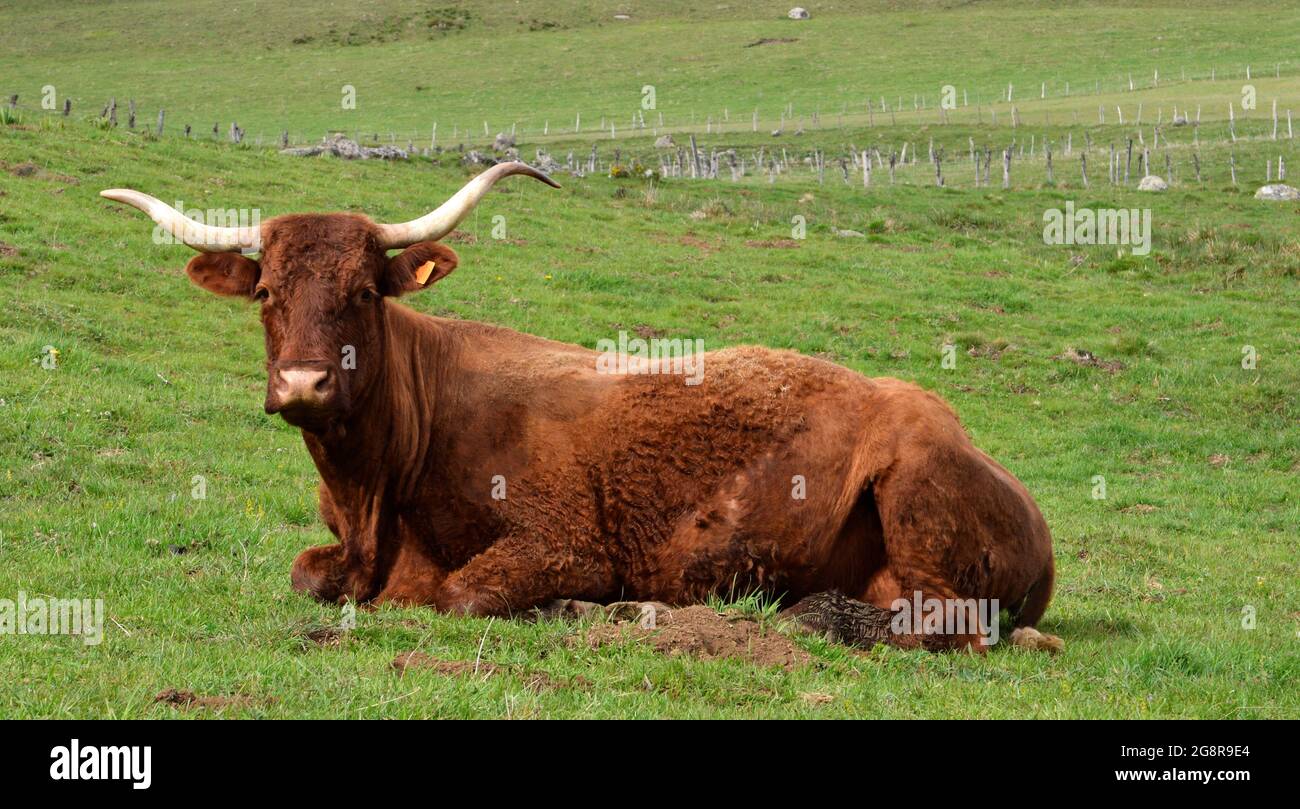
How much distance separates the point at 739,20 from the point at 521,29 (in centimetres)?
2016

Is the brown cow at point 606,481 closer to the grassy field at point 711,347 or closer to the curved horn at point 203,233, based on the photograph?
the curved horn at point 203,233

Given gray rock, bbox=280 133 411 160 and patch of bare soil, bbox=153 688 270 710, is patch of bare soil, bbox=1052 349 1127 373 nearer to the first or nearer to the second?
patch of bare soil, bbox=153 688 270 710

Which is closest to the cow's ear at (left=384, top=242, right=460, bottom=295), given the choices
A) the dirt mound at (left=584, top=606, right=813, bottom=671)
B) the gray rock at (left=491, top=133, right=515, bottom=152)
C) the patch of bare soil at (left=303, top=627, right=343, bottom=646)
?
the patch of bare soil at (left=303, top=627, right=343, bottom=646)

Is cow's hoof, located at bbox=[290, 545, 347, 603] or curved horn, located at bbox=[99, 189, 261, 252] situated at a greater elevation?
curved horn, located at bbox=[99, 189, 261, 252]

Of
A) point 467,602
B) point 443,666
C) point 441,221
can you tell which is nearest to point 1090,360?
point 441,221

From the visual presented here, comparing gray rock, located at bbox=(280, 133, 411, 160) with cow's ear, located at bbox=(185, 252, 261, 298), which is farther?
gray rock, located at bbox=(280, 133, 411, 160)

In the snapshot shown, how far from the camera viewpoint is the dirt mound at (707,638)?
21.2 ft

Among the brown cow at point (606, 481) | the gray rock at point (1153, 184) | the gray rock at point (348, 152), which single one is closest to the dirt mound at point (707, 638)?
the brown cow at point (606, 481)

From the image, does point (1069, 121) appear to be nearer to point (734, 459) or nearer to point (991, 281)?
point (991, 281)

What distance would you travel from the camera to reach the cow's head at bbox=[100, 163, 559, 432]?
6973 millimetres

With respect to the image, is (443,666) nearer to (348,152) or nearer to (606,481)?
(606,481)

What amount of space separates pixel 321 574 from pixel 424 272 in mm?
1955

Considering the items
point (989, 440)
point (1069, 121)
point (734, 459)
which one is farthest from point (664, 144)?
point (734, 459)

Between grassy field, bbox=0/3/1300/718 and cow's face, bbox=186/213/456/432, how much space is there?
125 cm
